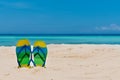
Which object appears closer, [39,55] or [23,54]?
[23,54]

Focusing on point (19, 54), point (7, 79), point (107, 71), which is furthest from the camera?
point (19, 54)

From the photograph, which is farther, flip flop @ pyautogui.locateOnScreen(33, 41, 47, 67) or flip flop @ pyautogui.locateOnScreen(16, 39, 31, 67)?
flip flop @ pyautogui.locateOnScreen(33, 41, 47, 67)

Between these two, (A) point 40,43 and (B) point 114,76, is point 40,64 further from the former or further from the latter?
(B) point 114,76

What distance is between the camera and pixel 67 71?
6848 mm

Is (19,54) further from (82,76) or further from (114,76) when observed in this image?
(114,76)

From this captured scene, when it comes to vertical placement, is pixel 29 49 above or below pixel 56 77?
above

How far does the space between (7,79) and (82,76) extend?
61.5 inches

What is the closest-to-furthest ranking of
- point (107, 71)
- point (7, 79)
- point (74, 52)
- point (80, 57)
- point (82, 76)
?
point (7, 79) < point (82, 76) < point (107, 71) < point (80, 57) < point (74, 52)

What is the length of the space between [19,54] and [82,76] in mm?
Answer: 1875

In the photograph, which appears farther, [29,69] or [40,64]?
[40,64]

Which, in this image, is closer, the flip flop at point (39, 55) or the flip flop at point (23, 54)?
the flip flop at point (23, 54)

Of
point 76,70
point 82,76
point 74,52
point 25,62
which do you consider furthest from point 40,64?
point 74,52

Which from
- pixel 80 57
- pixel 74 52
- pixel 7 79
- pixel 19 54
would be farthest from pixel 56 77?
pixel 74 52

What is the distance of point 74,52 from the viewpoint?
11039 millimetres
